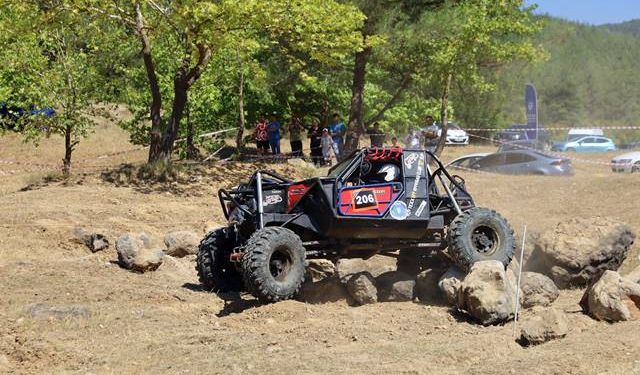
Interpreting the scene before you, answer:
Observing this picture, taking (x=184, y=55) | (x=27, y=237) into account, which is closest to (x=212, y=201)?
(x=184, y=55)

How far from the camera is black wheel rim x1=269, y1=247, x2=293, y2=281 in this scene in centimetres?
1075

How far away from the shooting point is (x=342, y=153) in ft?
82.8

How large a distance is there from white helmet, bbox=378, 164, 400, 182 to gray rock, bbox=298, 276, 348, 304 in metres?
1.42

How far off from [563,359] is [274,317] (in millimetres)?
3286

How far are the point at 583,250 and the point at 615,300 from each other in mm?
2406

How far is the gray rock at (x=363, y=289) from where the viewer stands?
11.2 metres

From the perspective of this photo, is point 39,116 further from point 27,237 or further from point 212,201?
point 27,237

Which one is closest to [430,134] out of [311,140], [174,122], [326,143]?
[326,143]

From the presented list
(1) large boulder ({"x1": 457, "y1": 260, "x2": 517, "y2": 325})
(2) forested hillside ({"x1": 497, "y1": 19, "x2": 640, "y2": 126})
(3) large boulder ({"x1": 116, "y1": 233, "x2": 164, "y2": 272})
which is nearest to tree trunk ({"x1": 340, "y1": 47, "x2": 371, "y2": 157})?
(3) large boulder ({"x1": 116, "y1": 233, "x2": 164, "y2": 272})

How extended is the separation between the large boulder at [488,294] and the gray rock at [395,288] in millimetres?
1197

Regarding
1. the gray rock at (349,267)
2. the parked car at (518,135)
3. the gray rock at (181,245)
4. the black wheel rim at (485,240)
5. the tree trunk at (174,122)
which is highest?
the tree trunk at (174,122)

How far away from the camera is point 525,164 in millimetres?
25016

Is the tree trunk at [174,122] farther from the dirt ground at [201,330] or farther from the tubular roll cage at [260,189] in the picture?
the tubular roll cage at [260,189]

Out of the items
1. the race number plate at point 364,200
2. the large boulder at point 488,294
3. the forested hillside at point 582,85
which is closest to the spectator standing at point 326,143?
the race number plate at point 364,200
